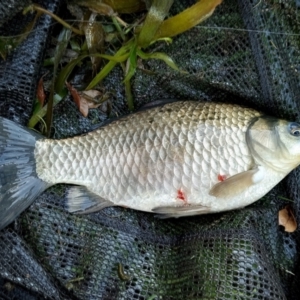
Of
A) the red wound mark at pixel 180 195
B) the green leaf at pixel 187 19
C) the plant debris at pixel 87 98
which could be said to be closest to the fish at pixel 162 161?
the red wound mark at pixel 180 195

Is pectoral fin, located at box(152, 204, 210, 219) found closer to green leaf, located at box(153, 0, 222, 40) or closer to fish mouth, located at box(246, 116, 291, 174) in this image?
fish mouth, located at box(246, 116, 291, 174)

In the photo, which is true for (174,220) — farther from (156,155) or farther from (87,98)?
(87,98)

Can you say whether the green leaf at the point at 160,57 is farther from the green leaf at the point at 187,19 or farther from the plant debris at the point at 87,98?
the plant debris at the point at 87,98

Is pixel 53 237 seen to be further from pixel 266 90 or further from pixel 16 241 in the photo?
pixel 266 90

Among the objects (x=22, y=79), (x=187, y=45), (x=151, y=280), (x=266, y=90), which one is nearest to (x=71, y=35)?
(x=22, y=79)

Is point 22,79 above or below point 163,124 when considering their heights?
above

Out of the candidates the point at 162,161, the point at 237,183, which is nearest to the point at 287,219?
the point at 237,183
